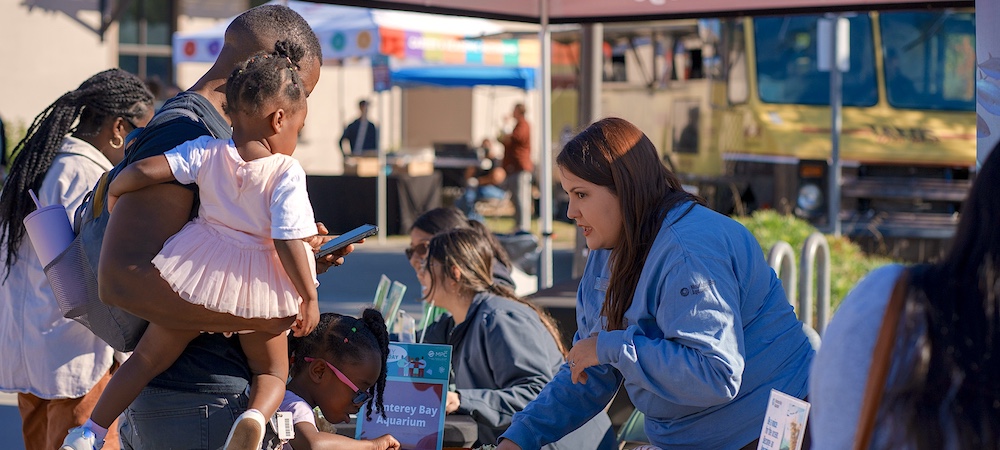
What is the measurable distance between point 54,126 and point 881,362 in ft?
10.7

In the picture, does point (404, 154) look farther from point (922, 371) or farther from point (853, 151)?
point (922, 371)

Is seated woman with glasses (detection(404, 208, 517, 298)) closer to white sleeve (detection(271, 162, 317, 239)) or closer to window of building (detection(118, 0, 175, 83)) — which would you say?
white sleeve (detection(271, 162, 317, 239))

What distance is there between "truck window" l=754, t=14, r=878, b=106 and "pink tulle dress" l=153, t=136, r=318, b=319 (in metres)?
10.2

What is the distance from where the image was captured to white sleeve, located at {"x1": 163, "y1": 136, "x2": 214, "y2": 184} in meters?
2.41

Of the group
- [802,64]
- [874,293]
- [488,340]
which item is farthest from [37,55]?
[874,293]

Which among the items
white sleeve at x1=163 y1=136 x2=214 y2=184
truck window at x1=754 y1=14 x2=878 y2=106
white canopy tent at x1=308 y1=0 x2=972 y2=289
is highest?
truck window at x1=754 y1=14 x2=878 y2=106

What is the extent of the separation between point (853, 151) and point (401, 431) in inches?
359

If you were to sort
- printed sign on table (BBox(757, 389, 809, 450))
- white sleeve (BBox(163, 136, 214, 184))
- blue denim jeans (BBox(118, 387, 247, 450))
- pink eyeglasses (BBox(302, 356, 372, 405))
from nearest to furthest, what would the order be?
Result: printed sign on table (BBox(757, 389, 809, 450)), white sleeve (BBox(163, 136, 214, 184)), blue denim jeans (BBox(118, 387, 247, 450)), pink eyeglasses (BBox(302, 356, 372, 405))

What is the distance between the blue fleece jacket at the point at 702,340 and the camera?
2.48m

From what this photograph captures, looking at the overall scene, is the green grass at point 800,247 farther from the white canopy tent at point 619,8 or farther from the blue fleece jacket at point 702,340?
the blue fleece jacket at point 702,340

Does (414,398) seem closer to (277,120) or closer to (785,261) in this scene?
(277,120)

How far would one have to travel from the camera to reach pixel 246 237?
2506 mm

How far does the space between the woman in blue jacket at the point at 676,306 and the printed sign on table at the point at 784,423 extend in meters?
0.13

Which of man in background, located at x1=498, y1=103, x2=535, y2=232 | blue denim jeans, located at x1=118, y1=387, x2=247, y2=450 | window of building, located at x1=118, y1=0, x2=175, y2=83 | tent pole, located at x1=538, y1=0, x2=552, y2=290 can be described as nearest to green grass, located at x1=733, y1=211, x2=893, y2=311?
Answer: tent pole, located at x1=538, y1=0, x2=552, y2=290
